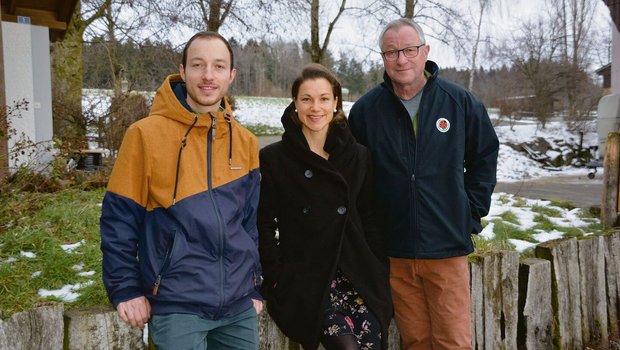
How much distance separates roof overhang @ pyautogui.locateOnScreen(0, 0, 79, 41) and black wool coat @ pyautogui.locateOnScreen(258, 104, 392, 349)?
9.47 metres

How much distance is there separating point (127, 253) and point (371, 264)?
1.17 meters

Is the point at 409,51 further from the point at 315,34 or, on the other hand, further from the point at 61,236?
the point at 315,34

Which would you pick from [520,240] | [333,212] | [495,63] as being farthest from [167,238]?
[495,63]

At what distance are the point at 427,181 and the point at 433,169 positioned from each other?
70mm

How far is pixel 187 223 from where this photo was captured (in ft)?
7.22

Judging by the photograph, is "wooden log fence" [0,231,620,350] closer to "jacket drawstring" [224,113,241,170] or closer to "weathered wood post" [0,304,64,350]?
"jacket drawstring" [224,113,241,170]

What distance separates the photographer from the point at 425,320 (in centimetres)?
303

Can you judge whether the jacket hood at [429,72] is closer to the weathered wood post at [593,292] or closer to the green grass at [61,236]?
the green grass at [61,236]

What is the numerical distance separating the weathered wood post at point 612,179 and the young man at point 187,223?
4402 mm

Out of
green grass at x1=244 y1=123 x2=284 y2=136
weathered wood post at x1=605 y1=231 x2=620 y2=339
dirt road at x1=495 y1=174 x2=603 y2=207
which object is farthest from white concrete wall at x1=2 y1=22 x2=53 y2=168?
green grass at x1=244 y1=123 x2=284 y2=136

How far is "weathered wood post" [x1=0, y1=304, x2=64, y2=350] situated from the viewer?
2.21m

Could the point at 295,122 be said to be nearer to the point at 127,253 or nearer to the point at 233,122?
the point at 233,122

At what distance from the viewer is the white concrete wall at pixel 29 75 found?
32.2ft

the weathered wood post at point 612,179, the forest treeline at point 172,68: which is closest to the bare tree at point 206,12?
the forest treeline at point 172,68
